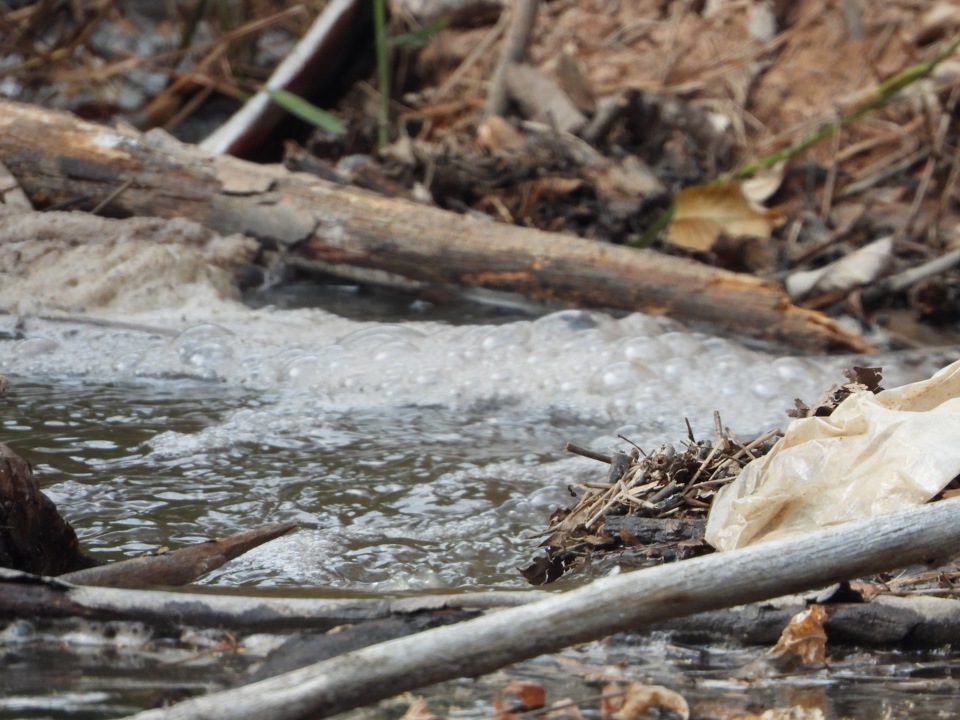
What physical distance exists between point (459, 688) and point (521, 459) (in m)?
1.42

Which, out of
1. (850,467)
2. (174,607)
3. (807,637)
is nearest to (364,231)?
(850,467)

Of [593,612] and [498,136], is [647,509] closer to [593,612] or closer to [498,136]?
[593,612]

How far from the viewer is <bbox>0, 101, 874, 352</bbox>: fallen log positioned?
3836mm

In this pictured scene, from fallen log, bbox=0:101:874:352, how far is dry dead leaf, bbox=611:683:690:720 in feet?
8.68

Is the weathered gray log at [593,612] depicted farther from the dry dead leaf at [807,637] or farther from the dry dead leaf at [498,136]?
the dry dead leaf at [498,136]

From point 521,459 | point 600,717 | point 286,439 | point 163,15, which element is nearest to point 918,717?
point 600,717

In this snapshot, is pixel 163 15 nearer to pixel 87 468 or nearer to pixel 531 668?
pixel 87 468

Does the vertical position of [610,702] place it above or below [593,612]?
below

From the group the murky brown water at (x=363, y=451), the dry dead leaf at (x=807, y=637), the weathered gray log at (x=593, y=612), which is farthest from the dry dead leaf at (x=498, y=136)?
the weathered gray log at (x=593, y=612)

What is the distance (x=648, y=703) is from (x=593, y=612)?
0.20m

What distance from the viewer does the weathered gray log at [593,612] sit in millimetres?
1032

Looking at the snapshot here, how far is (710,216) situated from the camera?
14.8 feet

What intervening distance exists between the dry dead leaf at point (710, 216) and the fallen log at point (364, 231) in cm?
54

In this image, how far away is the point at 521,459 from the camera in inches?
110
